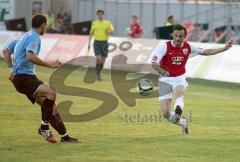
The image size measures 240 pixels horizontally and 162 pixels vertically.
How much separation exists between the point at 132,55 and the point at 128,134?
16434mm

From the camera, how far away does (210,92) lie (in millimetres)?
24625

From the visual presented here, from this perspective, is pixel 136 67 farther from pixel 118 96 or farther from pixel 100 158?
pixel 100 158

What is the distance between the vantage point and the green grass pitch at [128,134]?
12.7 meters

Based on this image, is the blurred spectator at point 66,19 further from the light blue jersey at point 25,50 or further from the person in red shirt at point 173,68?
the light blue jersey at point 25,50

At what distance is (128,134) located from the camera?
1534cm

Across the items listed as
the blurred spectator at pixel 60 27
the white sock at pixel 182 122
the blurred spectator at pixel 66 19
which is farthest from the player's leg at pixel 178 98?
the blurred spectator at pixel 66 19

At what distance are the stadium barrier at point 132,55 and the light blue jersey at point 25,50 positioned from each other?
557 inches

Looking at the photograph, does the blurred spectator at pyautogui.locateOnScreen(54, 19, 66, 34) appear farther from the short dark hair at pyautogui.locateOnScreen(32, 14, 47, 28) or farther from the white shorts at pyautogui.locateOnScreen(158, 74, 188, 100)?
the short dark hair at pyautogui.locateOnScreen(32, 14, 47, 28)

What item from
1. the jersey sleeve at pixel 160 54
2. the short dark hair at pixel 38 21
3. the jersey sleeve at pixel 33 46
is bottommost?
the jersey sleeve at pixel 160 54

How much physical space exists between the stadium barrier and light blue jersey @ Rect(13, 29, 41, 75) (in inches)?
557

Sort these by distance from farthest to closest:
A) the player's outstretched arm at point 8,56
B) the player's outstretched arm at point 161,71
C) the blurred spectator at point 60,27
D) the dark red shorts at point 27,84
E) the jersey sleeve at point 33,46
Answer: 1. the blurred spectator at point 60,27
2. the player's outstretched arm at point 161,71
3. the player's outstretched arm at point 8,56
4. the dark red shorts at point 27,84
5. the jersey sleeve at point 33,46

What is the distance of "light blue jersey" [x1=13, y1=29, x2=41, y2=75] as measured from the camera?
13508mm

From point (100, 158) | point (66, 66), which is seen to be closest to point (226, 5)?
point (66, 66)

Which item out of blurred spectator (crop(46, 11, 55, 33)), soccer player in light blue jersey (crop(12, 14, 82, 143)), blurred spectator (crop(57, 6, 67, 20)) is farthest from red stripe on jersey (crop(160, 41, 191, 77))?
blurred spectator (crop(57, 6, 67, 20))
